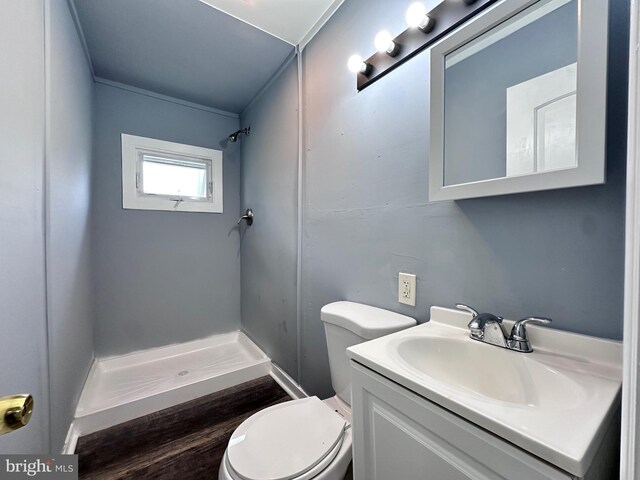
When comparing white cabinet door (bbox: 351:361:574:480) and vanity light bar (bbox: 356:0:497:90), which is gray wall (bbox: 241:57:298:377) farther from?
white cabinet door (bbox: 351:361:574:480)

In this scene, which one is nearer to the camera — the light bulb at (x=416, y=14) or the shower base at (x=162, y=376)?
the light bulb at (x=416, y=14)

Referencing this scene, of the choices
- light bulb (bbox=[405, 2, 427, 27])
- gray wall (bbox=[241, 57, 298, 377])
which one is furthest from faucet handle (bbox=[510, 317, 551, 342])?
gray wall (bbox=[241, 57, 298, 377])

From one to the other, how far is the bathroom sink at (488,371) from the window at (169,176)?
2.25 m

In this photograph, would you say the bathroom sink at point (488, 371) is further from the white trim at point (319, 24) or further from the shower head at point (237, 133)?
the shower head at point (237, 133)

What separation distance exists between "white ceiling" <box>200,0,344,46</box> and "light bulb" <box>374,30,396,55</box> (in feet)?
1.49

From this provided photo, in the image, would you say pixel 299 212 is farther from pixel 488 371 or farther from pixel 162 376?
pixel 162 376

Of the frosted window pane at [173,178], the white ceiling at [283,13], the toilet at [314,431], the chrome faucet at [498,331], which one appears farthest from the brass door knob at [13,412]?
the frosted window pane at [173,178]

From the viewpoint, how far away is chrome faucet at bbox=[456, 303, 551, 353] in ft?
2.31

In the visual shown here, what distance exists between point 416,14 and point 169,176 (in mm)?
2210

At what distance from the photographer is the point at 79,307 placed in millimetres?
1550

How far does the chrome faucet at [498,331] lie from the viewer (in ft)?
2.31

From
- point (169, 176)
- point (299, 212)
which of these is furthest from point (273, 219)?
point (169, 176)

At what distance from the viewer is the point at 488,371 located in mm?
746

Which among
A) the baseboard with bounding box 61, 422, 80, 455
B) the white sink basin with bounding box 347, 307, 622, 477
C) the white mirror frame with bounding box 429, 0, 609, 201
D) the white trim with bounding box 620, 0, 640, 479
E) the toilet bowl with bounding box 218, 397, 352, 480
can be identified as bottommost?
the baseboard with bounding box 61, 422, 80, 455
